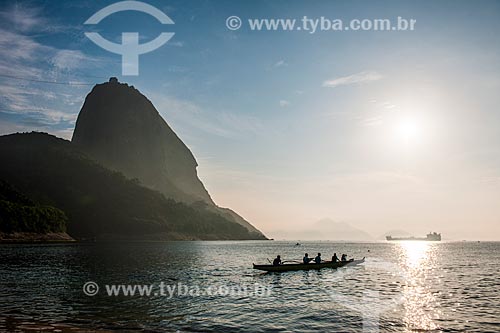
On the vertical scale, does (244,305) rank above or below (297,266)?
above

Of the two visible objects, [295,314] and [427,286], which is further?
[427,286]

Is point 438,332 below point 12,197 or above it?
below

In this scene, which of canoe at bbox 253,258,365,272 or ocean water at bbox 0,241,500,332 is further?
canoe at bbox 253,258,365,272

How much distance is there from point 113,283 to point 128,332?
25796mm

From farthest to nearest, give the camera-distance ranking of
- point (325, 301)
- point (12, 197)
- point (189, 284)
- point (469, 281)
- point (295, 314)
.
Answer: point (12, 197) < point (469, 281) < point (189, 284) < point (325, 301) < point (295, 314)

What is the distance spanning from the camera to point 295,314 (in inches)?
1259

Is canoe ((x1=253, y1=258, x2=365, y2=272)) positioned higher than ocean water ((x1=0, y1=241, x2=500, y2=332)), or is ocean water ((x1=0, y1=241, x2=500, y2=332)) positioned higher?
ocean water ((x1=0, y1=241, x2=500, y2=332))

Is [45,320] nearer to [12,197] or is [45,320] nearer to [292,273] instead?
[292,273]

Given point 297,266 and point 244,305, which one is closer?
point 244,305

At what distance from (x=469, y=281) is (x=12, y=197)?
620 feet

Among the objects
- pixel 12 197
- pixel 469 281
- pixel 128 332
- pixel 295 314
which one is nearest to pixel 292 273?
pixel 469 281

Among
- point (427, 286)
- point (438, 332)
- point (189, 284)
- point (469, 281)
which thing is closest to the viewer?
point (438, 332)

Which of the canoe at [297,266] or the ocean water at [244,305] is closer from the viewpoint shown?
the ocean water at [244,305]

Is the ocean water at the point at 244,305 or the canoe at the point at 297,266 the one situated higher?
the ocean water at the point at 244,305
